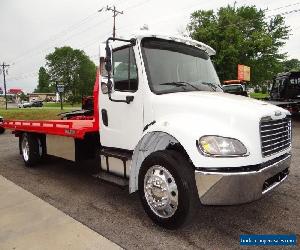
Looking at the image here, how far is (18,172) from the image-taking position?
7027mm

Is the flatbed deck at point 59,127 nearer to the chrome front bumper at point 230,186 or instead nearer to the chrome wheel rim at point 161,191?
A: the chrome wheel rim at point 161,191

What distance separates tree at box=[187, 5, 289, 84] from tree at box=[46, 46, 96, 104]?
126ft

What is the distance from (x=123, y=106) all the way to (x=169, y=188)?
1.44 meters

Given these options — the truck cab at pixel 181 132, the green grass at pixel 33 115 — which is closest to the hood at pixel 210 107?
the truck cab at pixel 181 132

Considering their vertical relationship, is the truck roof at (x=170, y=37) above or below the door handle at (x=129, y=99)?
above

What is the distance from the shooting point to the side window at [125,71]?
4.43 meters

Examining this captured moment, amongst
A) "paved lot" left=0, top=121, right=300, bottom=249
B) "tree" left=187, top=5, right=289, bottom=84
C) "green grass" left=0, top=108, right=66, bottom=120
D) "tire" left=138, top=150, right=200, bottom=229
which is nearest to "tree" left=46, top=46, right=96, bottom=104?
"tree" left=187, top=5, right=289, bottom=84

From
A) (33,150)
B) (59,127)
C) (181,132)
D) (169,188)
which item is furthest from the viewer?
(33,150)

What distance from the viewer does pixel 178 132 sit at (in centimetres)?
366

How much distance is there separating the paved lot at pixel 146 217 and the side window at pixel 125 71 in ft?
5.53

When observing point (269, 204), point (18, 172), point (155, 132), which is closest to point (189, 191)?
point (155, 132)

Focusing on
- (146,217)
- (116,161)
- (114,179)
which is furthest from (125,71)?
(146,217)

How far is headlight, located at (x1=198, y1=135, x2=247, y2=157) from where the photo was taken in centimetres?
338

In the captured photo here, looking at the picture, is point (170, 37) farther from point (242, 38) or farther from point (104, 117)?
point (242, 38)
